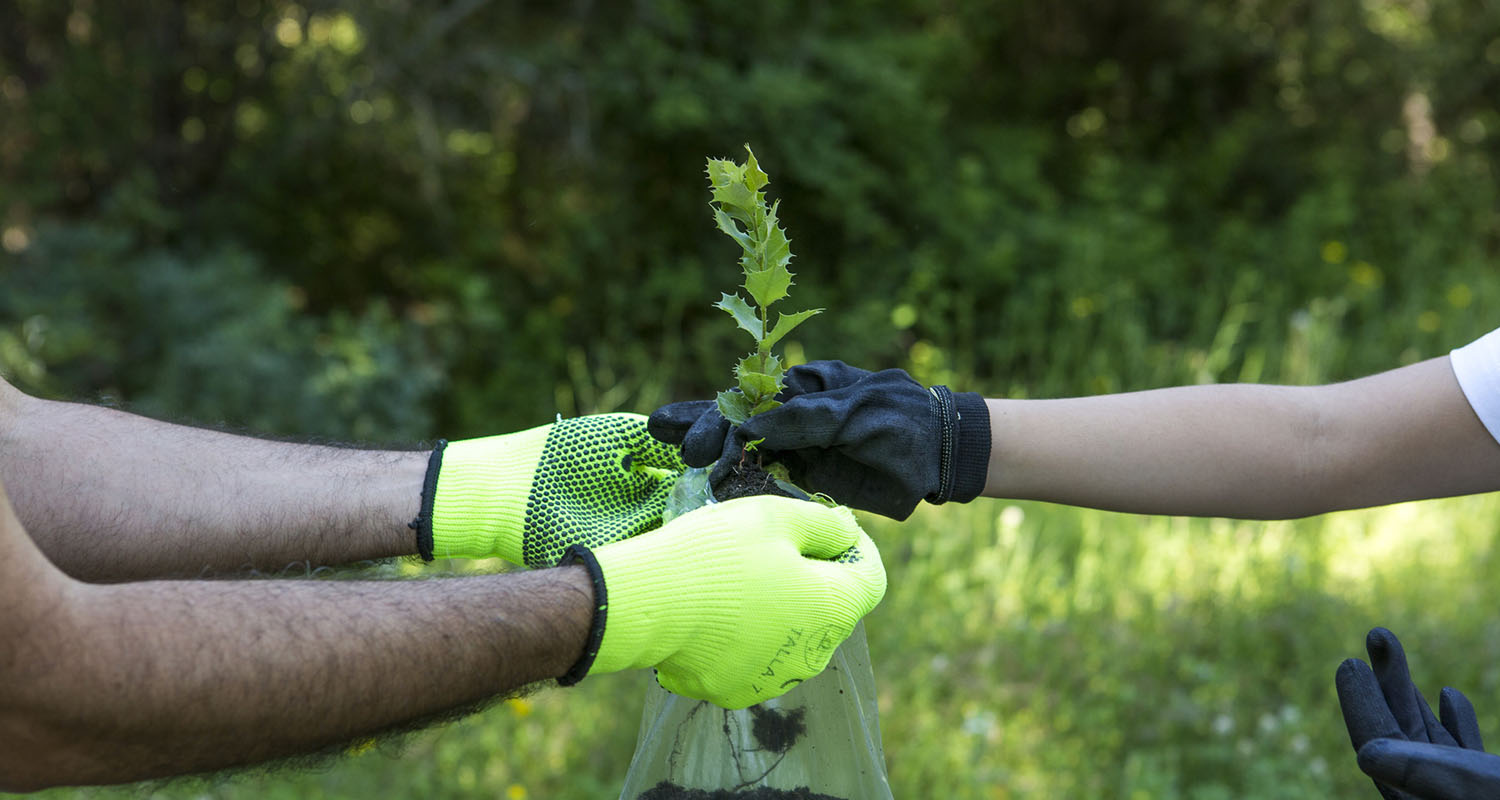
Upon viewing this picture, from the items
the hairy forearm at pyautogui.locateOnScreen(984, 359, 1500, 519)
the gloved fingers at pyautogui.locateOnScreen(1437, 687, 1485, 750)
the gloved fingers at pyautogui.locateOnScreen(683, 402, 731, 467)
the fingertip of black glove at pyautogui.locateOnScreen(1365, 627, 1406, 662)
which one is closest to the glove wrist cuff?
the gloved fingers at pyautogui.locateOnScreen(683, 402, 731, 467)

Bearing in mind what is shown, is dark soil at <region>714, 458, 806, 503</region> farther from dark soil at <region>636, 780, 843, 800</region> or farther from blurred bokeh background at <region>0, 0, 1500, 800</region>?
blurred bokeh background at <region>0, 0, 1500, 800</region>

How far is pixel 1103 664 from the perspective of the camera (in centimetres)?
305

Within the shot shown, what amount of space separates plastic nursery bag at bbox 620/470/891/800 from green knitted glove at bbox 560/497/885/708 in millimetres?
56

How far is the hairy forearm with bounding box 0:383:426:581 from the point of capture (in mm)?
1678

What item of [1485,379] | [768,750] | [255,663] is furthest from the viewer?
[1485,379]

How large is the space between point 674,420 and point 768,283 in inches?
12.0

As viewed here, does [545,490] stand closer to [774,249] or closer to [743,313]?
[743,313]

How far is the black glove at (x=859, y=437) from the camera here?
1617 mm

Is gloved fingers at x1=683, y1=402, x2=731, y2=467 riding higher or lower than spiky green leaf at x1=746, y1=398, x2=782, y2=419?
lower

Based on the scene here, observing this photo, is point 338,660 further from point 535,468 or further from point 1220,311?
point 1220,311

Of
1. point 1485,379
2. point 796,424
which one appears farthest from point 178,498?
point 1485,379

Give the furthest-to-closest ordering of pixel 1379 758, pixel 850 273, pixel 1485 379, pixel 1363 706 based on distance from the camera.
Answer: pixel 850 273 < pixel 1485 379 < pixel 1363 706 < pixel 1379 758

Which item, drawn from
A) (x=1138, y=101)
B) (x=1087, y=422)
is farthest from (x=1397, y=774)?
(x=1138, y=101)

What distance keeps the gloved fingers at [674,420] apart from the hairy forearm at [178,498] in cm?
38
